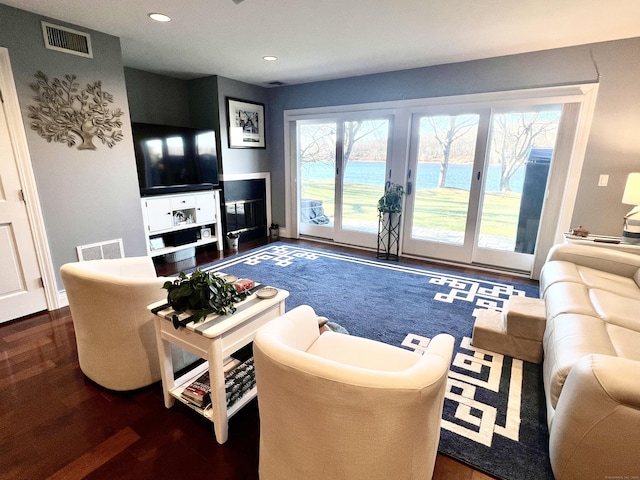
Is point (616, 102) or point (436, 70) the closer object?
point (616, 102)

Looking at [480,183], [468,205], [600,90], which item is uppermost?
[600,90]

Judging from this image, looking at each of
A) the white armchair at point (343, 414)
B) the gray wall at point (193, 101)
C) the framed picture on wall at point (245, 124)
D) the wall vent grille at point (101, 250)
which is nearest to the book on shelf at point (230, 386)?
the white armchair at point (343, 414)

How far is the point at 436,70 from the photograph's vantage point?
150 inches

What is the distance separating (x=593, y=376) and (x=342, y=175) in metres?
4.05

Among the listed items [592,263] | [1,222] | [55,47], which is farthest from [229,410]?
[55,47]

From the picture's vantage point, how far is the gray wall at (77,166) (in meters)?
2.52

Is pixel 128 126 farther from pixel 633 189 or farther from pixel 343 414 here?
pixel 633 189

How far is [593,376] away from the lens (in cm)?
A: 112

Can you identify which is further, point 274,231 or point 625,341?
point 274,231

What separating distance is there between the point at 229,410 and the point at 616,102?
4.11 m

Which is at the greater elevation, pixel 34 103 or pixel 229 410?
pixel 34 103

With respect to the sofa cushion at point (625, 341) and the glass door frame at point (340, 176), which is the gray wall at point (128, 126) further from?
the sofa cushion at point (625, 341)

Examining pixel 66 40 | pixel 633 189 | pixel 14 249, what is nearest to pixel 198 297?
pixel 14 249

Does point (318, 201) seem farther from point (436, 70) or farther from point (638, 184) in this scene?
point (638, 184)
